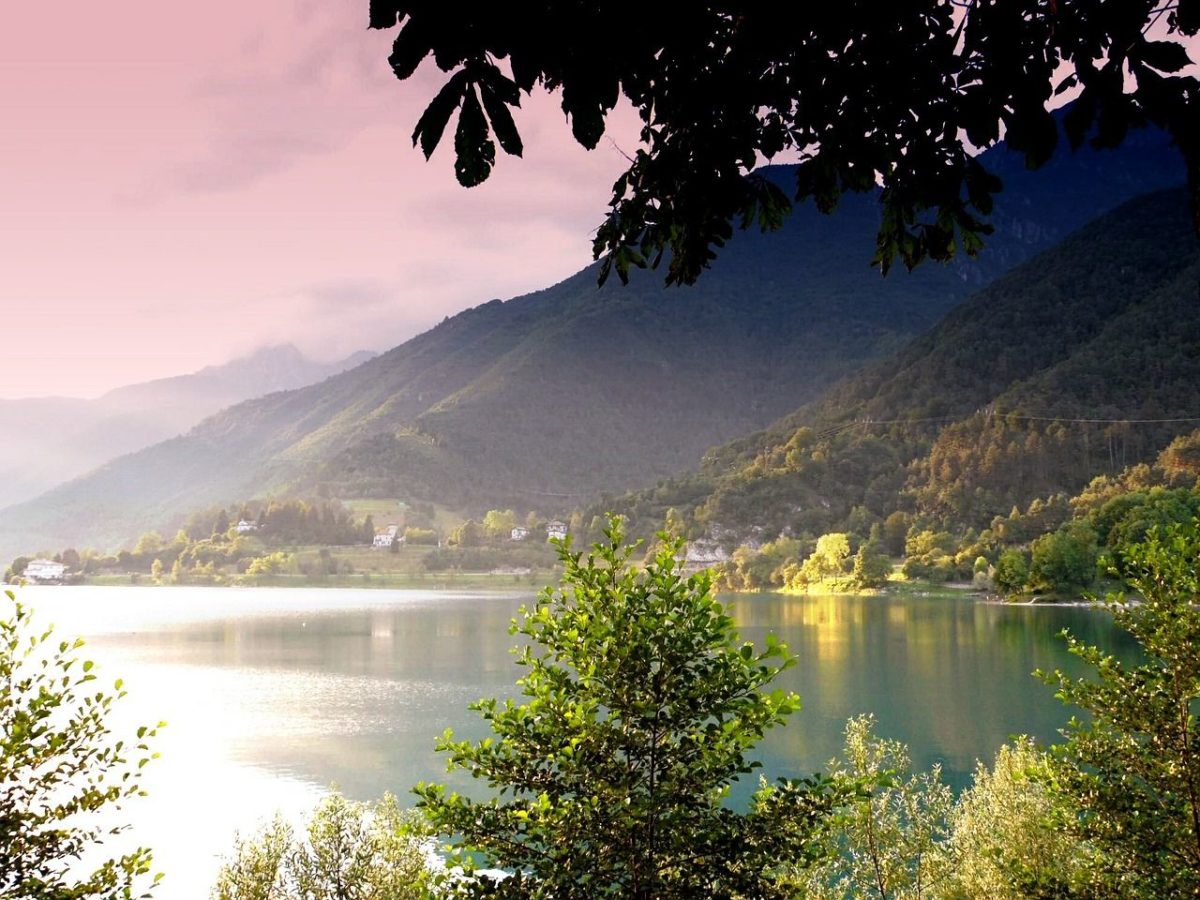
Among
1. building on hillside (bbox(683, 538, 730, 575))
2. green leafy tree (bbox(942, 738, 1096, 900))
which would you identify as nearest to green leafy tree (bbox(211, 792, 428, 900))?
green leafy tree (bbox(942, 738, 1096, 900))

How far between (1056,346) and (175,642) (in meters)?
170

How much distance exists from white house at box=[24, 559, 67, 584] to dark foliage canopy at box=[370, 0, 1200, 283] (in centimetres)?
21140

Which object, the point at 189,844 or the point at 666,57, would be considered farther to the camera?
the point at 189,844

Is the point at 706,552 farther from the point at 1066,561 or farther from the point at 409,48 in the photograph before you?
the point at 409,48

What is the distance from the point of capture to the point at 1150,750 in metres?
12.1

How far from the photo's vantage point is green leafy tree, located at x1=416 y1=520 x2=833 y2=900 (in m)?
8.37

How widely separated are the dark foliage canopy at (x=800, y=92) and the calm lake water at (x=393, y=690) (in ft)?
96.2

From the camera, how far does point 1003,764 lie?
20.4 metres

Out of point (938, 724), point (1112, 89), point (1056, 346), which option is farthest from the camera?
point (1056, 346)

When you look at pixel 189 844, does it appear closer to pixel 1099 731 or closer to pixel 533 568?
pixel 1099 731

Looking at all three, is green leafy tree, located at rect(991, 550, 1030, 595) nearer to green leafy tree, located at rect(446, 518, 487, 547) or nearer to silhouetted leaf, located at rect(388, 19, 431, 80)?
silhouetted leaf, located at rect(388, 19, 431, 80)

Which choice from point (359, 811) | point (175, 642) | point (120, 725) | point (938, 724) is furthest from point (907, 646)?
point (175, 642)

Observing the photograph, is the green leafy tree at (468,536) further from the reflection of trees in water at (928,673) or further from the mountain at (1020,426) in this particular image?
the reflection of trees in water at (928,673)

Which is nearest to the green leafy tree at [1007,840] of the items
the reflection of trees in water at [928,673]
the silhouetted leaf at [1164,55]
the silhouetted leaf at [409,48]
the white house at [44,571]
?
the silhouetted leaf at [1164,55]
